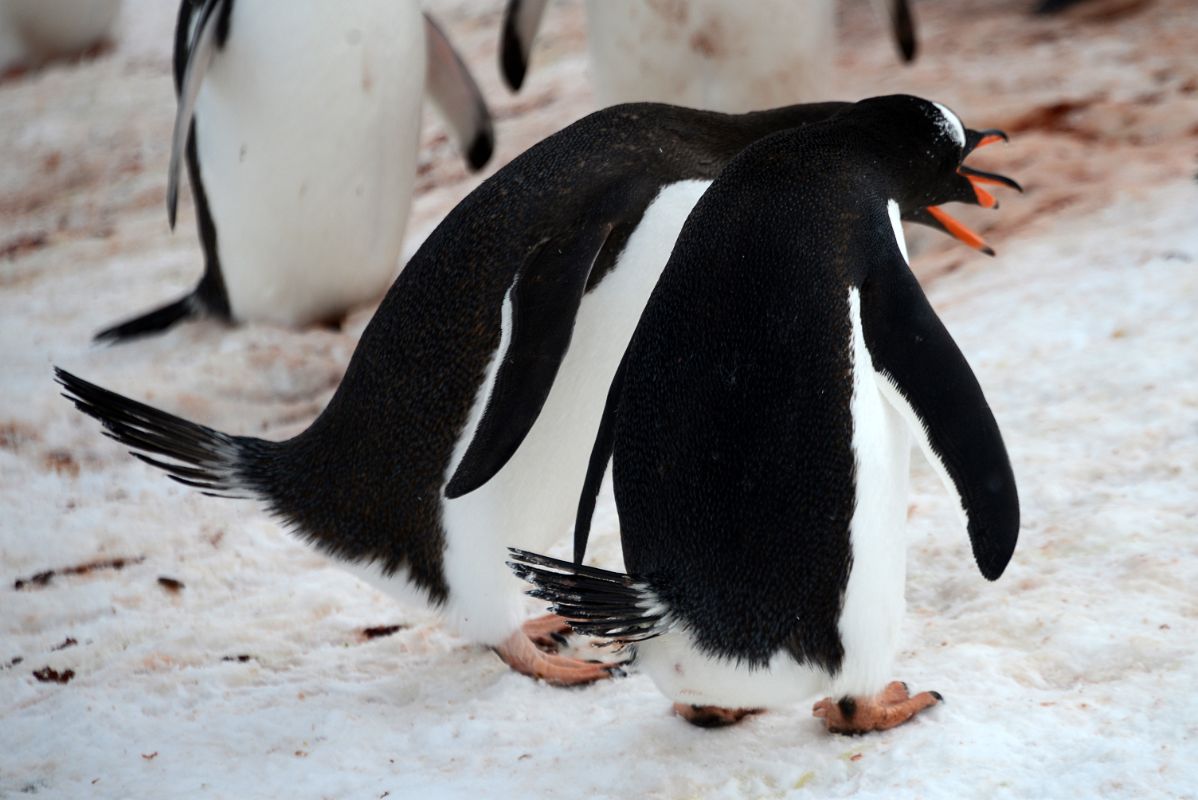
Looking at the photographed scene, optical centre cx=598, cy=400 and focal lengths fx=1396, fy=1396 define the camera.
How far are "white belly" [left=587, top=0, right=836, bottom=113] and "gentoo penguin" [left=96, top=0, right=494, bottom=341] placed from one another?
1.63 ft

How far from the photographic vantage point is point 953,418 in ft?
4.90

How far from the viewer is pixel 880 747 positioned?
1591 mm

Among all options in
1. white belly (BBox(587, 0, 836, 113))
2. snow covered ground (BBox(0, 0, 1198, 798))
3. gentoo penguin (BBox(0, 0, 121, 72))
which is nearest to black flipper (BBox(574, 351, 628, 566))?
snow covered ground (BBox(0, 0, 1198, 798))

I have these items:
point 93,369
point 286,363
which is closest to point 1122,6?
point 286,363

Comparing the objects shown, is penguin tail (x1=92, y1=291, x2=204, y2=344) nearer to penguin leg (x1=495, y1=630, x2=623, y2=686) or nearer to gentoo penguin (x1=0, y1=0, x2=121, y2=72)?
penguin leg (x1=495, y1=630, x2=623, y2=686)

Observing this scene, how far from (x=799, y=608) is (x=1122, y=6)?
12.0 ft

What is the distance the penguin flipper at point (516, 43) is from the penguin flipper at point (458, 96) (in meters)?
0.32

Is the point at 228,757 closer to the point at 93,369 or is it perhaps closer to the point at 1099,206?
the point at 93,369

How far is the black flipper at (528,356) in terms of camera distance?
1611 millimetres

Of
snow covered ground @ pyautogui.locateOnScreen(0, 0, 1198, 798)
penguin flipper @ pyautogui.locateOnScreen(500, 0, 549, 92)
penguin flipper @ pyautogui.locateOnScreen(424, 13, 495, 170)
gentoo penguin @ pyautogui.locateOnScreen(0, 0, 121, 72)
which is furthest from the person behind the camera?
gentoo penguin @ pyautogui.locateOnScreen(0, 0, 121, 72)

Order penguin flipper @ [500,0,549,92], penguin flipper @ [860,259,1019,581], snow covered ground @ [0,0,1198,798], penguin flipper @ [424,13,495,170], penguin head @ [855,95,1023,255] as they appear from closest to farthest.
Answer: penguin flipper @ [860,259,1019,581] → snow covered ground @ [0,0,1198,798] → penguin head @ [855,95,1023,255] → penguin flipper @ [424,13,495,170] → penguin flipper @ [500,0,549,92]

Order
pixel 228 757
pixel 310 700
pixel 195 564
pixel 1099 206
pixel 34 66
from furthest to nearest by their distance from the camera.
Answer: pixel 34 66 → pixel 1099 206 → pixel 195 564 → pixel 310 700 → pixel 228 757

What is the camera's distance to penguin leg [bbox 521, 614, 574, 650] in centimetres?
205

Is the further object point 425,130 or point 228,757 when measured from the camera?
point 425,130
